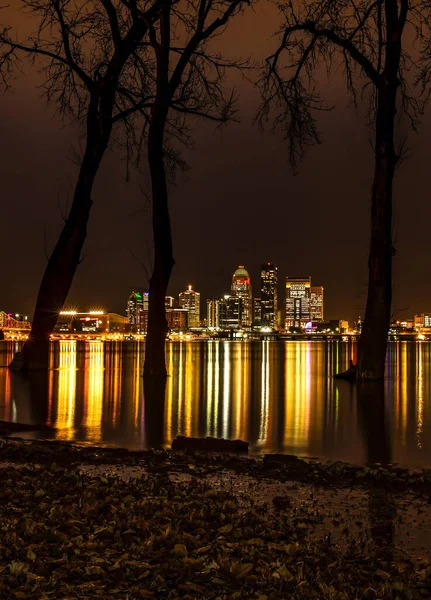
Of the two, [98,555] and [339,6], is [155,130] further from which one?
[98,555]

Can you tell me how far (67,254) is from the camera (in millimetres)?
21641

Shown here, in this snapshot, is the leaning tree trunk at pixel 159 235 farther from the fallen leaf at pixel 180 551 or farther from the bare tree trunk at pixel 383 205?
the fallen leaf at pixel 180 551

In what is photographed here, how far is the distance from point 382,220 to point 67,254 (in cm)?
918

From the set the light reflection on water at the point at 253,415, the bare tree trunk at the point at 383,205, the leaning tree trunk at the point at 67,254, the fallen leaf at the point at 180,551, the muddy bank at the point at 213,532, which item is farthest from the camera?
the leaning tree trunk at the point at 67,254

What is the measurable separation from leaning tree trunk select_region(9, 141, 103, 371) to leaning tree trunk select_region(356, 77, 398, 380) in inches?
326

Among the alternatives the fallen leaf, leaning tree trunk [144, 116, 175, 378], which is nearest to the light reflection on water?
leaning tree trunk [144, 116, 175, 378]

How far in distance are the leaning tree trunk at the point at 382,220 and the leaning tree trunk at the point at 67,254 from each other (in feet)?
27.2

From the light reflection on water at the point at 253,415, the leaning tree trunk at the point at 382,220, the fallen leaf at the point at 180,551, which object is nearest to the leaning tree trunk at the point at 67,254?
the light reflection on water at the point at 253,415

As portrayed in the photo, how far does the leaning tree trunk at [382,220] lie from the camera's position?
19.9 meters

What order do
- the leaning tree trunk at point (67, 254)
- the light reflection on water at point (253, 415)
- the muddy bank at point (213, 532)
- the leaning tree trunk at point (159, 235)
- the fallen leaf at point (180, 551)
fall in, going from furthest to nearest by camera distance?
the leaning tree trunk at point (67, 254) < the leaning tree trunk at point (159, 235) < the light reflection on water at point (253, 415) < the fallen leaf at point (180, 551) < the muddy bank at point (213, 532)

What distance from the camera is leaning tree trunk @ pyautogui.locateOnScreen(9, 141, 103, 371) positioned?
21.7 metres

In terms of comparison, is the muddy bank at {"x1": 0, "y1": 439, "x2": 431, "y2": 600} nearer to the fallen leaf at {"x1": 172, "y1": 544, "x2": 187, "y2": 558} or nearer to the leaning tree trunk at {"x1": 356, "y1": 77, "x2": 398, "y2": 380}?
the fallen leaf at {"x1": 172, "y1": 544, "x2": 187, "y2": 558}

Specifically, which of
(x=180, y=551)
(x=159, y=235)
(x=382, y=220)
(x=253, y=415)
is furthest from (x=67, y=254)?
(x=180, y=551)

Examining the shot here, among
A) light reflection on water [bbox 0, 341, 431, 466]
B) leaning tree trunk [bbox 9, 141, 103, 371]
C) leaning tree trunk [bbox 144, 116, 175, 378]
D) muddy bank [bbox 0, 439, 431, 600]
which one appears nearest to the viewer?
muddy bank [bbox 0, 439, 431, 600]
